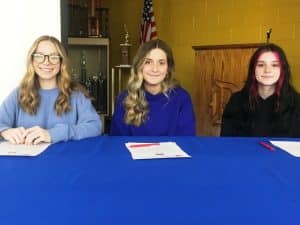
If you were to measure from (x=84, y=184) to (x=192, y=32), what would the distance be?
13.6 ft

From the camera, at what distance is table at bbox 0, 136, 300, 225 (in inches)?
29.5

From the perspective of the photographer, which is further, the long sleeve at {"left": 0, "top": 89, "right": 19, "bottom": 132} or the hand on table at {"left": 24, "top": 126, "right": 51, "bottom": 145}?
the long sleeve at {"left": 0, "top": 89, "right": 19, "bottom": 132}

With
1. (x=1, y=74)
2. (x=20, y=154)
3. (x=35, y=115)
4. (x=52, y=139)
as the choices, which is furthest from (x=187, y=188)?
(x=1, y=74)

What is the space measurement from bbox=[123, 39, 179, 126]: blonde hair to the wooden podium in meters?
1.21

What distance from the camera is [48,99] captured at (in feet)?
5.89

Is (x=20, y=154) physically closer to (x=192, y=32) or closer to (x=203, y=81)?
(x=203, y=81)

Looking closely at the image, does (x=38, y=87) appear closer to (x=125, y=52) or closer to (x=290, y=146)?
(x=290, y=146)

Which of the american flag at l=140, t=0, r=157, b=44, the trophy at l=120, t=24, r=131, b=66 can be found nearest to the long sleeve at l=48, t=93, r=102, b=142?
the american flag at l=140, t=0, r=157, b=44

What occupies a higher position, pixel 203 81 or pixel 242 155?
pixel 203 81

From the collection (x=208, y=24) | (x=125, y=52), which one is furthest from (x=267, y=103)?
(x=125, y=52)

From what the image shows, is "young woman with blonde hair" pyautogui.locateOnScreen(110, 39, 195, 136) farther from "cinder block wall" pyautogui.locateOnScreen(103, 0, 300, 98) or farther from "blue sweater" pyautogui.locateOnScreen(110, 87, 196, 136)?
"cinder block wall" pyautogui.locateOnScreen(103, 0, 300, 98)

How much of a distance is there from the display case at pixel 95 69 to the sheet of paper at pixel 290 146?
3.52 meters

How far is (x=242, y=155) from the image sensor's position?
126cm

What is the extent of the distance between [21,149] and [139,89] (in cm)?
92
